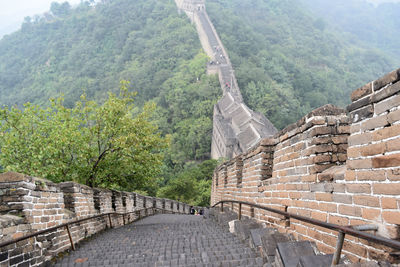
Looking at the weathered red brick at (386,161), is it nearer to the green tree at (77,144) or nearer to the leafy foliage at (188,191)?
the green tree at (77,144)

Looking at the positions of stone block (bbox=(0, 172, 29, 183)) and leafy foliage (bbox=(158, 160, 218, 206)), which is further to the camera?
leafy foliage (bbox=(158, 160, 218, 206))

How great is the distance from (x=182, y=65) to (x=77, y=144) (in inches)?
2352

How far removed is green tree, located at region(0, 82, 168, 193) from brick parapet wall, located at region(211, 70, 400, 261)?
671 centimetres

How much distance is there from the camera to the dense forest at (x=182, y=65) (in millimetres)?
52781

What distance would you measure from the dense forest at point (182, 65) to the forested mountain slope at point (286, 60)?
29cm

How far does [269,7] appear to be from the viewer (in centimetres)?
10750

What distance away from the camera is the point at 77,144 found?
32.4ft

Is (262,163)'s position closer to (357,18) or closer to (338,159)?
(338,159)

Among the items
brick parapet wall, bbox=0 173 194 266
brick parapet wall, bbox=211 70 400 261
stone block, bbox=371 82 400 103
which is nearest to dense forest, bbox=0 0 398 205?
brick parapet wall, bbox=0 173 194 266

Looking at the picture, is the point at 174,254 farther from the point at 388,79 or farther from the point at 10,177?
the point at 388,79

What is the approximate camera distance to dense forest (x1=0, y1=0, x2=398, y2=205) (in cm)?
5278

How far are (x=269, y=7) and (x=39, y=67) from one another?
7876cm

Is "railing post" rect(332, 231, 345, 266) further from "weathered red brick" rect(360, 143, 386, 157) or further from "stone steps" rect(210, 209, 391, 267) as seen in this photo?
"weathered red brick" rect(360, 143, 386, 157)

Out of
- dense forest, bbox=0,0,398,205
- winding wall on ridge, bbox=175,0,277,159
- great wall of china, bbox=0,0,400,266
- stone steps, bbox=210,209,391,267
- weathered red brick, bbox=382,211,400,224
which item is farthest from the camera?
dense forest, bbox=0,0,398,205
